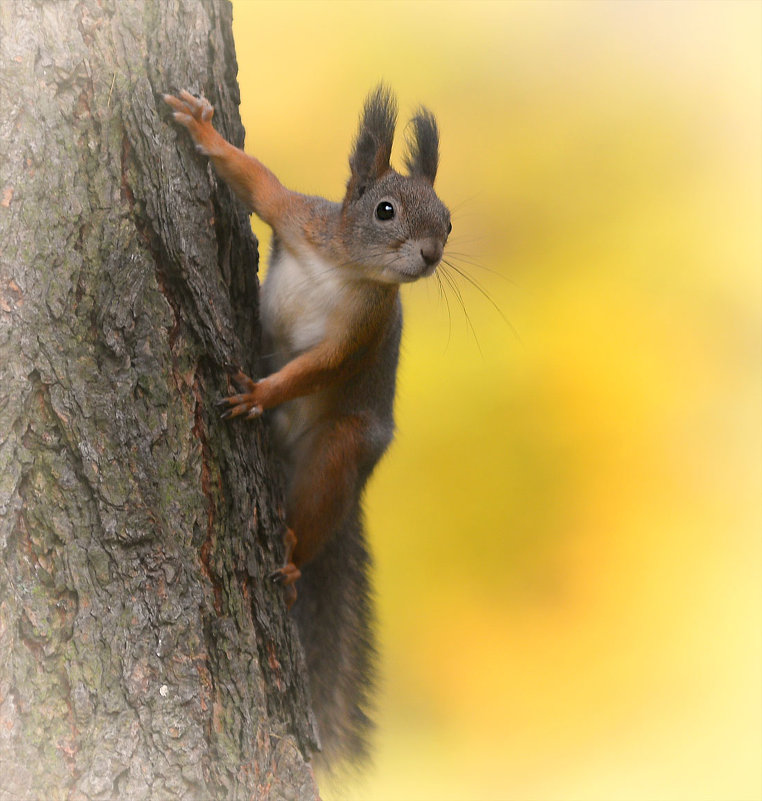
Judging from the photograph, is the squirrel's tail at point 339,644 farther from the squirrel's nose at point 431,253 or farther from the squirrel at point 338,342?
the squirrel's nose at point 431,253

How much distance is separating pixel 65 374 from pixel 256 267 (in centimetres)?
61

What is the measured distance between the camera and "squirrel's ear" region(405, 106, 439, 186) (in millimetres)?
2010

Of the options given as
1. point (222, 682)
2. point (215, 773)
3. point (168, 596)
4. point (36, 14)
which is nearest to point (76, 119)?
point (36, 14)

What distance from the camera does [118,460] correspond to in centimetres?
126

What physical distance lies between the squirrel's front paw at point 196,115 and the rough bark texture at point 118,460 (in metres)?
0.03

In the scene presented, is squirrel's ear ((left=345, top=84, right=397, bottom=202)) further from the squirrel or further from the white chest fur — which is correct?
the white chest fur

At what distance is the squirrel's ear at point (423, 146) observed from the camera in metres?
2.01

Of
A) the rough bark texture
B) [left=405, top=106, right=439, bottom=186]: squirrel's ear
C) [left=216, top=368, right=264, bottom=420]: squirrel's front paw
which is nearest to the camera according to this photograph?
the rough bark texture

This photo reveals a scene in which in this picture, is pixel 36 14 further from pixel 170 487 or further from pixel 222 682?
pixel 222 682

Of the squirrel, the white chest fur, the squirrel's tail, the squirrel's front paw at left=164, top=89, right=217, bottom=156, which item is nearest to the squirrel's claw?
the squirrel

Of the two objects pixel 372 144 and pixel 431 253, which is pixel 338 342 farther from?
pixel 372 144

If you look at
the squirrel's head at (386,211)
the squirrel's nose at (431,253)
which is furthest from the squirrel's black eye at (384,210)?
the squirrel's nose at (431,253)

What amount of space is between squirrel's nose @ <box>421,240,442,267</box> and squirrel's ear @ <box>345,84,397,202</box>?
0.23 metres

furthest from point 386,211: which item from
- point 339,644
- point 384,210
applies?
point 339,644
